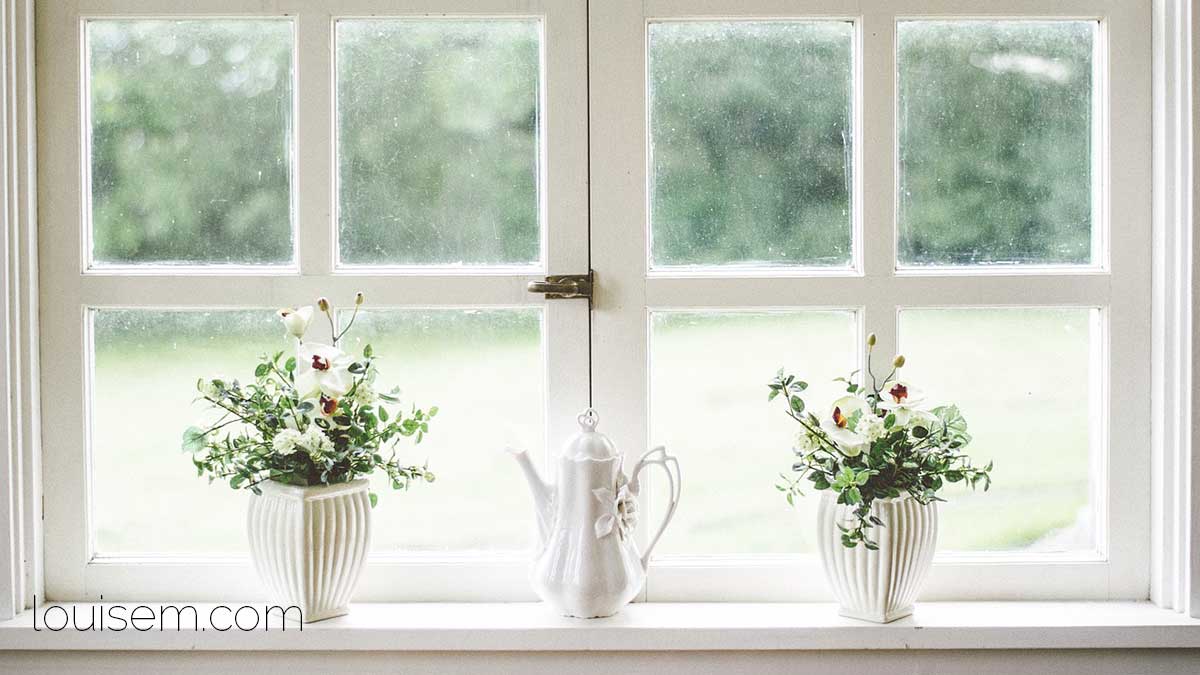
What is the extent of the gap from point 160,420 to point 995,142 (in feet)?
4.72

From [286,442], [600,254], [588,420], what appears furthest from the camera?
[600,254]

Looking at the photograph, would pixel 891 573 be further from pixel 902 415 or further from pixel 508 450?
pixel 508 450

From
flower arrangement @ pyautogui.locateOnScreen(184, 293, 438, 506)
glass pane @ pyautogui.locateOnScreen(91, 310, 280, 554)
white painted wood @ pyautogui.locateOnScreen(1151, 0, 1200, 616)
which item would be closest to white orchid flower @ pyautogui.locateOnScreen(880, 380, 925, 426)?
white painted wood @ pyautogui.locateOnScreen(1151, 0, 1200, 616)

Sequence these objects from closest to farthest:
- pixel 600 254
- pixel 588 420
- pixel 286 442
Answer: pixel 286 442, pixel 588 420, pixel 600 254

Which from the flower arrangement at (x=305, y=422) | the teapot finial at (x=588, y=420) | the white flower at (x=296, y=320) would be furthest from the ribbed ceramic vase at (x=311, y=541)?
the teapot finial at (x=588, y=420)

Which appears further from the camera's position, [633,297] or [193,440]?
[633,297]

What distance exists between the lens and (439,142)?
165cm

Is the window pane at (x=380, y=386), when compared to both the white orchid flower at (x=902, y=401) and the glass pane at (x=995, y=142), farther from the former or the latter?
the glass pane at (x=995, y=142)

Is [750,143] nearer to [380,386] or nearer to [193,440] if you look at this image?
[380,386]

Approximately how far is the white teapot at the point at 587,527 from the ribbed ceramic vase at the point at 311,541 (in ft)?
0.85

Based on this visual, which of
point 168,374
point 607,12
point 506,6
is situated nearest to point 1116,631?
point 607,12

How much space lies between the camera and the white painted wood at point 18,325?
155 cm

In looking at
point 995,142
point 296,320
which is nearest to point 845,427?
point 995,142

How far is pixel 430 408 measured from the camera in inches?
63.6
